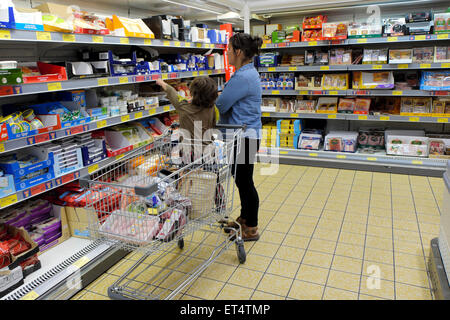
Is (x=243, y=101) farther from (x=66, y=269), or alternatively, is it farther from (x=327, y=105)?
(x=327, y=105)

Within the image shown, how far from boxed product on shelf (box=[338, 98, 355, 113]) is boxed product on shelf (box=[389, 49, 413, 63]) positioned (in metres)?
0.76

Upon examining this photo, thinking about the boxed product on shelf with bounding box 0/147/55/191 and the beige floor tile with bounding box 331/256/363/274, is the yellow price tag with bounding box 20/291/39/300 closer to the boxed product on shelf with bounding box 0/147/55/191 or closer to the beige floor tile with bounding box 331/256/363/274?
the boxed product on shelf with bounding box 0/147/55/191

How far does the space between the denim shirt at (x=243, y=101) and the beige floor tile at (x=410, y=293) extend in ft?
5.16

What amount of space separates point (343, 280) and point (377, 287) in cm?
23

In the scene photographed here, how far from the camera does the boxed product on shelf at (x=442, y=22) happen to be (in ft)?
14.4

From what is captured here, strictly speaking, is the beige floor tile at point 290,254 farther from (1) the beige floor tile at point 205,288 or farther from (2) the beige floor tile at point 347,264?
(1) the beige floor tile at point 205,288

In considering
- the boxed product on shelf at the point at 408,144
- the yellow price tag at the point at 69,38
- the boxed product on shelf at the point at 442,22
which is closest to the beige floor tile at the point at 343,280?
the yellow price tag at the point at 69,38

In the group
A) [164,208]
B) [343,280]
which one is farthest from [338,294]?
[164,208]

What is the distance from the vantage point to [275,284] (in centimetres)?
263

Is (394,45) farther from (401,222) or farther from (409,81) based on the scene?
(401,222)

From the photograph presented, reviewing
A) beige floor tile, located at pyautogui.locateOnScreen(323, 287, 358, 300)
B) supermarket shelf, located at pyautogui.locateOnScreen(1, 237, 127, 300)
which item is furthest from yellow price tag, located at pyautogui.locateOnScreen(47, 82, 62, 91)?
beige floor tile, located at pyautogui.locateOnScreen(323, 287, 358, 300)

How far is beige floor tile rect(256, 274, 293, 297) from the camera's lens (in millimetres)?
2553

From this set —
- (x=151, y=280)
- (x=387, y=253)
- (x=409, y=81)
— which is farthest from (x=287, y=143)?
(x=151, y=280)

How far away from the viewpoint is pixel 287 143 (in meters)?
5.62
